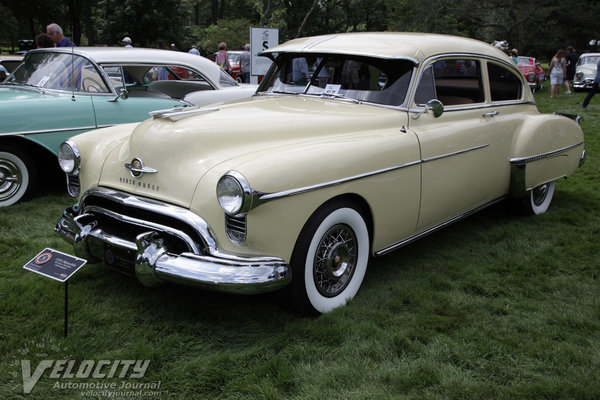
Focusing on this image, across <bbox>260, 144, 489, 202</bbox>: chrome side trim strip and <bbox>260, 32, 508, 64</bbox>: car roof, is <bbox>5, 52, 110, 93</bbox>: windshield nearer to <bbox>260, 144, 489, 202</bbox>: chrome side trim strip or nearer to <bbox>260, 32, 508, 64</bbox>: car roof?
<bbox>260, 32, 508, 64</bbox>: car roof

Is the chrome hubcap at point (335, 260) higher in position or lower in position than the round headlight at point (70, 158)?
lower

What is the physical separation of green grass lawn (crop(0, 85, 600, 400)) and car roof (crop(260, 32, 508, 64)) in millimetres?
1565

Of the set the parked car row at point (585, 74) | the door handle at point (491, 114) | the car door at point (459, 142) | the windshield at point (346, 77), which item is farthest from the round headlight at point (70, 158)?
the parked car row at point (585, 74)

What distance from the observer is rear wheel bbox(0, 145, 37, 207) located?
5.14m

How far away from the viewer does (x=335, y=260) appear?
3174mm

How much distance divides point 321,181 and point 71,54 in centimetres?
411

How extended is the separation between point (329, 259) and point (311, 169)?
0.56m

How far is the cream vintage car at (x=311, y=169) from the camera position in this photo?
2762 mm

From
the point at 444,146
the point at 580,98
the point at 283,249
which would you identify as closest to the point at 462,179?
the point at 444,146

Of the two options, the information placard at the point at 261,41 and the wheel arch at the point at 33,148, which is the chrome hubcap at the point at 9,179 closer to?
the wheel arch at the point at 33,148

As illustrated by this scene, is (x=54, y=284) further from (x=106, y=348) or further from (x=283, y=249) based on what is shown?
(x=283, y=249)

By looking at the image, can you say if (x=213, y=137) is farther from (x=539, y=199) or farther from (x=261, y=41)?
(x=261, y=41)

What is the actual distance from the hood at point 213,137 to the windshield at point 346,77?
0.20 meters

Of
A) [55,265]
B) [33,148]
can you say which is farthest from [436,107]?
[33,148]
